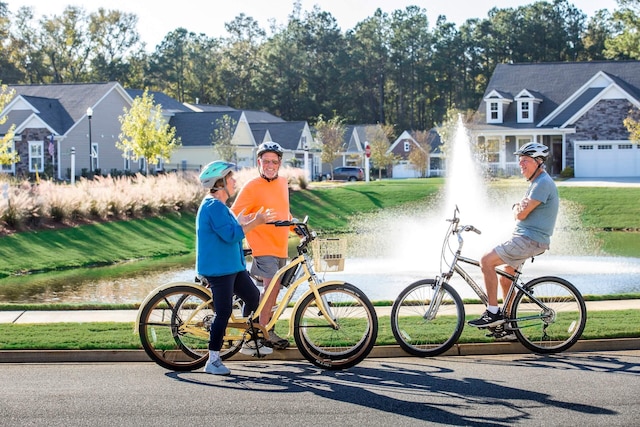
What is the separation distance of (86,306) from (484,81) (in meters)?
89.3

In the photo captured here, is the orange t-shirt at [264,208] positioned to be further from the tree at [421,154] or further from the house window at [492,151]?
the tree at [421,154]

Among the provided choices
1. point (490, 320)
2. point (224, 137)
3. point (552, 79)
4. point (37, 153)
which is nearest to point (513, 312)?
point (490, 320)

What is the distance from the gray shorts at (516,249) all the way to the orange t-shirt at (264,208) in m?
2.16

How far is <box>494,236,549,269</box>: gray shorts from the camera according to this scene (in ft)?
29.4

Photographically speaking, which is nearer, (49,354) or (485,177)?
(49,354)

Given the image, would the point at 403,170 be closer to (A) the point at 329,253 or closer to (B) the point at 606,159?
(B) the point at 606,159

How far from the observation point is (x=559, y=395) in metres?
7.30

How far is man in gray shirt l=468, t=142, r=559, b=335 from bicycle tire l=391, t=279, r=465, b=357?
0.30 metres

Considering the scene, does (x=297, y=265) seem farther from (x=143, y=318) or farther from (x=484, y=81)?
(x=484, y=81)

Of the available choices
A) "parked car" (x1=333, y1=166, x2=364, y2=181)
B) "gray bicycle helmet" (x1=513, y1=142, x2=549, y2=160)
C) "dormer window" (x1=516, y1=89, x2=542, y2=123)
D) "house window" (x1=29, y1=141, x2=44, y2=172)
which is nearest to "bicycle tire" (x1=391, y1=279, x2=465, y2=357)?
"gray bicycle helmet" (x1=513, y1=142, x2=549, y2=160)

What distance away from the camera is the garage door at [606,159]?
52594 mm

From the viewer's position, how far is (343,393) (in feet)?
24.6

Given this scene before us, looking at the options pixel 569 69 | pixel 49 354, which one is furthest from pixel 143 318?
pixel 569 69

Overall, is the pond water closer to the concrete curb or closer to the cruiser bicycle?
the cruiser bicycle
